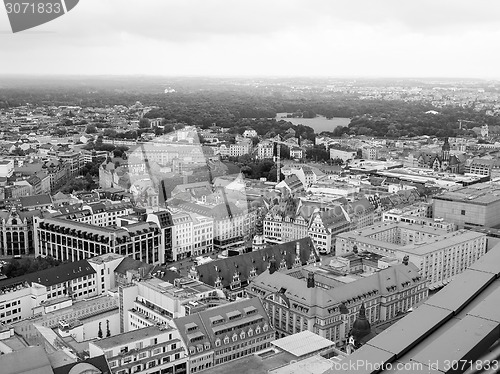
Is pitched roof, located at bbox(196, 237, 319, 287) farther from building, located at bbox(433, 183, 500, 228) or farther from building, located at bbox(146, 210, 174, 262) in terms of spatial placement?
building, located at bbox(433, 183, 500, 228)

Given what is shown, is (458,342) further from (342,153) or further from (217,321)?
(342,153)

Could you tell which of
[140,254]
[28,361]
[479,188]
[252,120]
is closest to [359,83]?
[252,120]

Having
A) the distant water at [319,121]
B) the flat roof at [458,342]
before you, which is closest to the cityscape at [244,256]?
the flat roof at [458,342]

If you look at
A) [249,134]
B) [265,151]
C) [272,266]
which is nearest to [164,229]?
[272,266]

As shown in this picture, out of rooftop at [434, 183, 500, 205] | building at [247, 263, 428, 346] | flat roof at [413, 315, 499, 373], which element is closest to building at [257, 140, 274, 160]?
rooftop at [434, 183, 500, 205]

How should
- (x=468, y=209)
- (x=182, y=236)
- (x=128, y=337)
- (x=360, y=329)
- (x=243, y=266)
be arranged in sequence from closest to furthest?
(x=128, y=337)
(x=360, y=329)
(x=243, y=266)
(x=182, y=236)
(x=468, y=209)

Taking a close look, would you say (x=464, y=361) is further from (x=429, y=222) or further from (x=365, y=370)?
(x=429, y=222)
